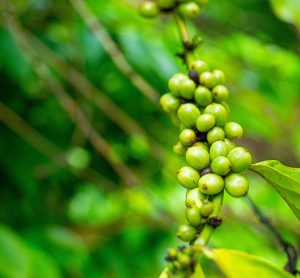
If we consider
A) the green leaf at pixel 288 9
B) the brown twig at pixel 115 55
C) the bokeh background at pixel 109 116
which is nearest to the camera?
the green leaf at pixel 288 9

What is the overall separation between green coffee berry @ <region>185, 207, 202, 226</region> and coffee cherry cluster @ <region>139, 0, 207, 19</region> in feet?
1.19

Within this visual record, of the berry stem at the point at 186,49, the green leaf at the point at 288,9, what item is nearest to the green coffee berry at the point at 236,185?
the berry stem at the point at 186,49

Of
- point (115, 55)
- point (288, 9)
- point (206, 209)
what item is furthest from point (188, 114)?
point (115, 55)

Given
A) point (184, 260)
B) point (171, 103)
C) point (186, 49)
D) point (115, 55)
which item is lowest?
point (184, 260)

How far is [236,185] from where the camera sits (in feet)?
1.67

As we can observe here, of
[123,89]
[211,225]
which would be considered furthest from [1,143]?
[211,225]

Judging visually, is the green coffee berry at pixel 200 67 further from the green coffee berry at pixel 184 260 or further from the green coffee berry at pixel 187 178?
the green coffee berry at pixel 184 260

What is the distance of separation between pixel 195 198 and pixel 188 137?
9 centimetres

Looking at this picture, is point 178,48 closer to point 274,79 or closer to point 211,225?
point 274,79

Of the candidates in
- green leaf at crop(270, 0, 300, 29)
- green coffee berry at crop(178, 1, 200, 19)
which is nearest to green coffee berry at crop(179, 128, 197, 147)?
green coffee berry at crop(178, 1, 200, 19)

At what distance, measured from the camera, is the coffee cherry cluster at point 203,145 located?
1.62ft

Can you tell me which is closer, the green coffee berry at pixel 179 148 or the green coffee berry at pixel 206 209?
the green coffee berry at pixel 206 209

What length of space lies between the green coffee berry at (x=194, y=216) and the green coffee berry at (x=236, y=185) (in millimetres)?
40

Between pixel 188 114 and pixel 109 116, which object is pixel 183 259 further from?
pixel 109 116
